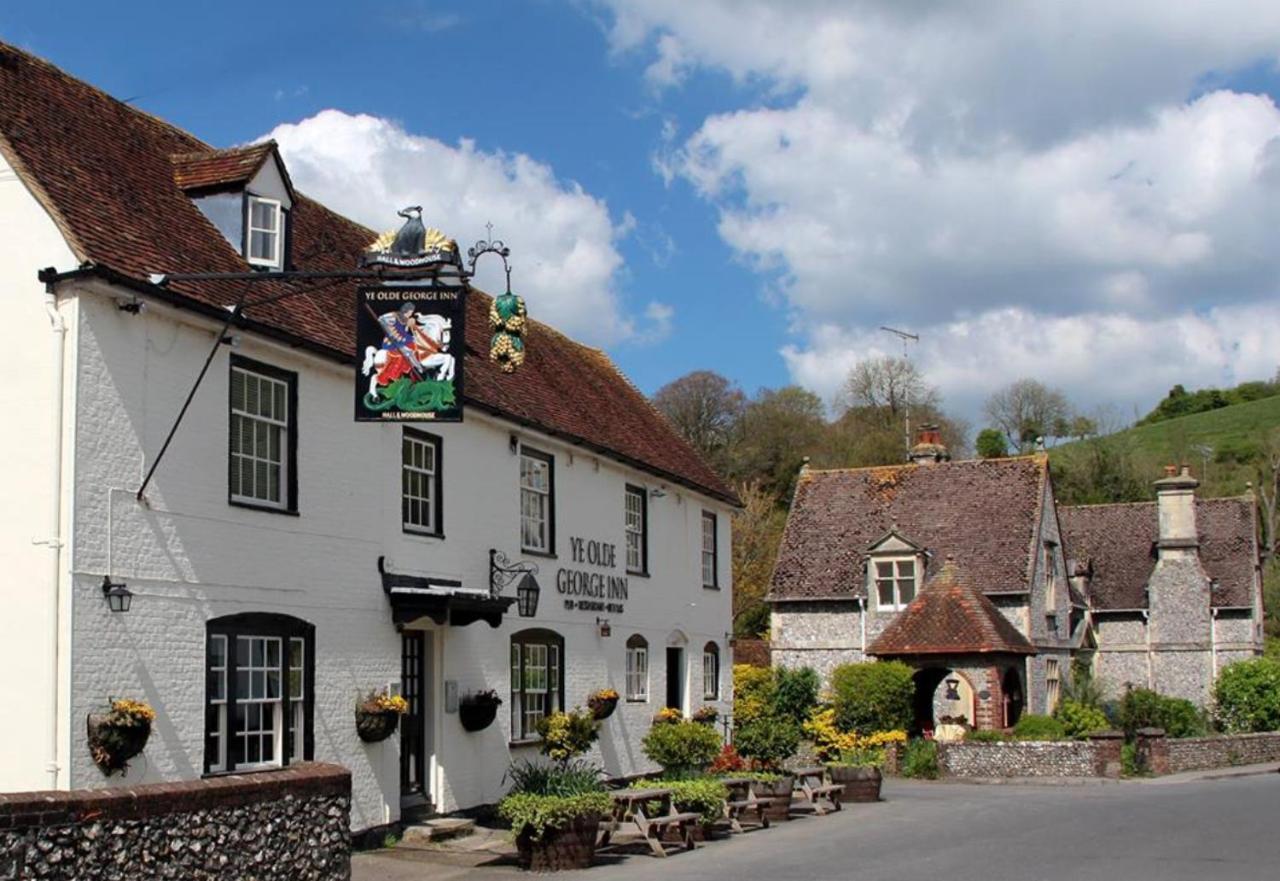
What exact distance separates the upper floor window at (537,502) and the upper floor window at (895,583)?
1912 centimetres

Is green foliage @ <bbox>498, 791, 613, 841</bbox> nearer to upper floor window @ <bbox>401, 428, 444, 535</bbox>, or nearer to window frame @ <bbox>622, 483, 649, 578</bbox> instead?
upper floor window @ <bbox>401, 428, 444, 535</bbox>

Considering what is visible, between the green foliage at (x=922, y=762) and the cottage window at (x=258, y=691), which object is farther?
the green foliage at (x=922, y=762)

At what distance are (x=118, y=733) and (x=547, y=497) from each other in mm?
10241

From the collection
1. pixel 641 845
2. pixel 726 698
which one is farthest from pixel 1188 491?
pixel 641 845

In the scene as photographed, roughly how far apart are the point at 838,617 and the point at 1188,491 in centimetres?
1463

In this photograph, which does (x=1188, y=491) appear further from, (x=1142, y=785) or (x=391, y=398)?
(x=391, y=398)

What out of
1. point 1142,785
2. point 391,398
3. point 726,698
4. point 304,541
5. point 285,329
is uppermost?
point 285,329

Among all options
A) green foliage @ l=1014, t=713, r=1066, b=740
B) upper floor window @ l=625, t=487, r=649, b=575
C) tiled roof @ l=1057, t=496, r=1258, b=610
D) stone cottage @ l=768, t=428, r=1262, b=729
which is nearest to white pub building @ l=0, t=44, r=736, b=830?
upper floor window @ l=625, t=487, r=649, b=575

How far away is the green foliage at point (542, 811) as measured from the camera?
50.4 feet

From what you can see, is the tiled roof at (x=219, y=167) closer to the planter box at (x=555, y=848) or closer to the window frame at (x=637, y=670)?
the planter box at (x=555, y=848)

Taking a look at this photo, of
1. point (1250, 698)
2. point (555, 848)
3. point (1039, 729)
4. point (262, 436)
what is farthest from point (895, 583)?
point (262, 436)

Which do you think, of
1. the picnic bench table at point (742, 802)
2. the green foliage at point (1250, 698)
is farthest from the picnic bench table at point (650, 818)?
the green foliage at point (1250, 698)

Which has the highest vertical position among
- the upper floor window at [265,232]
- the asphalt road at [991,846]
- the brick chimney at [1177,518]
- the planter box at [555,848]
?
the upper floor window at [265,232]

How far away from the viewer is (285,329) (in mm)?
15438
